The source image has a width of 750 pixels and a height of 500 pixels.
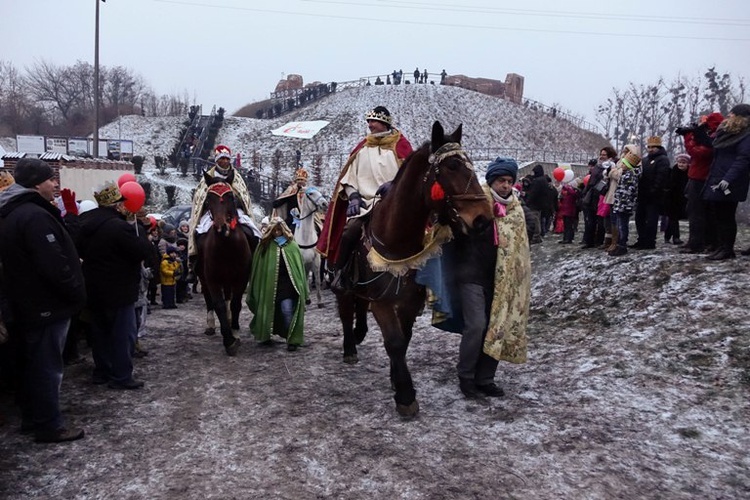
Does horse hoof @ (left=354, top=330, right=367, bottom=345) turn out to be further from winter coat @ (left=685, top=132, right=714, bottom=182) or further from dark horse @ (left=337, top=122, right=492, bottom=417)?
winter coat @ (left=685, top=132, right=714, bottom=182)

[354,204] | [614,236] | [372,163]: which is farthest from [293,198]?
[614,236]

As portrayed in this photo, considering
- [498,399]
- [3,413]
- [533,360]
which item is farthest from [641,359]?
[3,413]

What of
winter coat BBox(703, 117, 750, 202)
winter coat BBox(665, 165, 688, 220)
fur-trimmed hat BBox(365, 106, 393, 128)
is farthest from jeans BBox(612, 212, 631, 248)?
fur-trimmed hat BBox(365, 106, 393, 128)

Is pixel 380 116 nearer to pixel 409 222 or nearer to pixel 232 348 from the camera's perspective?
pixel 409 222

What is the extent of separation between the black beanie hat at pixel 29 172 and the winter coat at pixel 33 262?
0.08 meters

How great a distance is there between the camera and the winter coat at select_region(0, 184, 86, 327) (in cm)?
428

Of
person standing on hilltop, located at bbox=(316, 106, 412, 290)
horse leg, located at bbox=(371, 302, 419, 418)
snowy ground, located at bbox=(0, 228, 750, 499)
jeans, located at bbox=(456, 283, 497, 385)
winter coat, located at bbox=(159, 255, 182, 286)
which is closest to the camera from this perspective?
snowy ground, located at bbox=(0, 228, 750, 499)

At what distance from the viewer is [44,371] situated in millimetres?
4445

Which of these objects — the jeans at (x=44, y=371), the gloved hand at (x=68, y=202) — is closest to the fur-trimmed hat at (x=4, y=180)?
the gloved hand at (x=68, y=202)

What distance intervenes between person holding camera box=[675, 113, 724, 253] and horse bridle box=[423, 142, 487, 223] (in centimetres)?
479

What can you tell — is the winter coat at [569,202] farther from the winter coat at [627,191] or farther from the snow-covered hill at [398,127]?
the snow-covered hill at [398,127]

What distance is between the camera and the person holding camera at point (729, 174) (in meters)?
6.72

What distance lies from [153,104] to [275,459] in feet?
257

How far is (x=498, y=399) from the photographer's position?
17.8 ft
